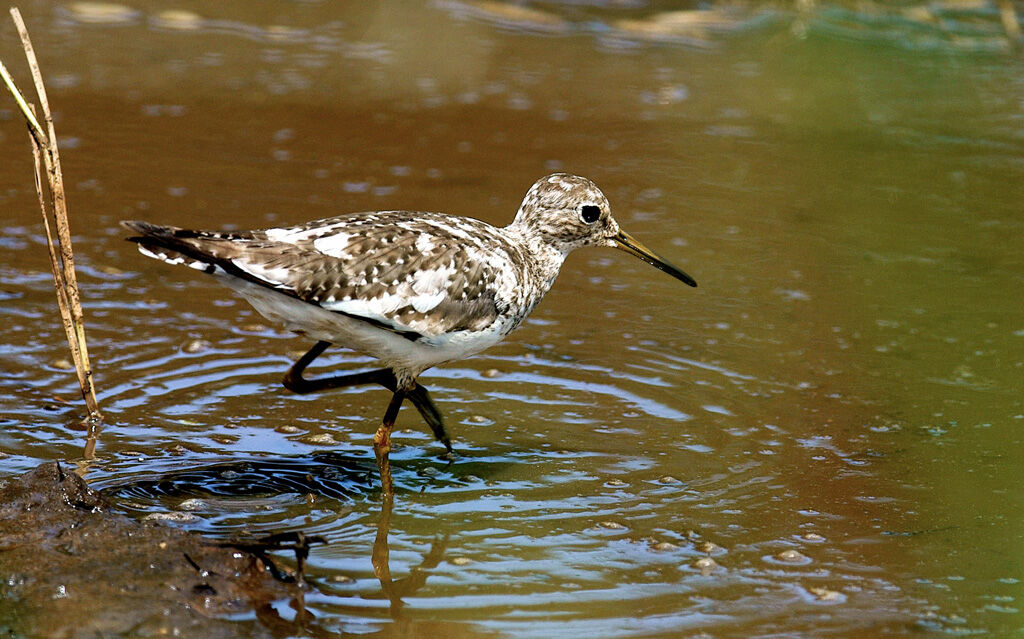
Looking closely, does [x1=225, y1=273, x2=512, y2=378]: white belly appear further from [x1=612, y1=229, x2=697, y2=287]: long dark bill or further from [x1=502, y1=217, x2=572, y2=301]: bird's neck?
[x1=612, y1=229, x2=697, y2=287]: long dark bill

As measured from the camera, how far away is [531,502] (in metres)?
5.49

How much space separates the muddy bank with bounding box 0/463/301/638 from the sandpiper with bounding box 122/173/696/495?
107 centimetres

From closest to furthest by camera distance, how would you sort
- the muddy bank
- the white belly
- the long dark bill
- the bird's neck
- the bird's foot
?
the muddy bank
the white belly
the bird's foot
the bird's neck
the long dark bill

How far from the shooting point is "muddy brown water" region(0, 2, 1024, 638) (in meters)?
4.95

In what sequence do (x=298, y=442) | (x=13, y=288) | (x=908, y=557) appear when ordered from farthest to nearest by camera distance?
(x=13, y=288), (x=298, y=442), (x=908, y=557)

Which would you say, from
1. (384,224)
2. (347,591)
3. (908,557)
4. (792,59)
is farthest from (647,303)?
(792,59)

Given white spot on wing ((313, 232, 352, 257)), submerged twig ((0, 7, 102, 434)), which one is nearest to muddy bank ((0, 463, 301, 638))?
submerged twig ((0, 7, 102, 434))

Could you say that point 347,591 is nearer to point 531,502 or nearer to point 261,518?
point 261,518

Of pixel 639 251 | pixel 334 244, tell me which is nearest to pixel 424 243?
pixel 334 244

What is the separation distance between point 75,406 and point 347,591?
2128 mm

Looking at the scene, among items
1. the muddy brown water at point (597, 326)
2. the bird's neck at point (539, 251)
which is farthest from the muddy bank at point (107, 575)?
the bird's neck at point (539, 251)

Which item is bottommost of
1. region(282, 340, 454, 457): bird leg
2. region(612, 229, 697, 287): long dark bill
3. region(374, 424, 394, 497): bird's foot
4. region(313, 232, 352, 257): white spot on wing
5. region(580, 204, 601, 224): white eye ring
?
region(374, 424, 394, 497): bird's foot

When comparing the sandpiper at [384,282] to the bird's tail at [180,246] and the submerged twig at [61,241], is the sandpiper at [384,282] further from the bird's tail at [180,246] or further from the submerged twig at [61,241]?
the submerged twig at [61,241]

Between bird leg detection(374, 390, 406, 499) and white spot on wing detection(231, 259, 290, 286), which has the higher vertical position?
white spot on wing detection(231, 259, 290, 286)
